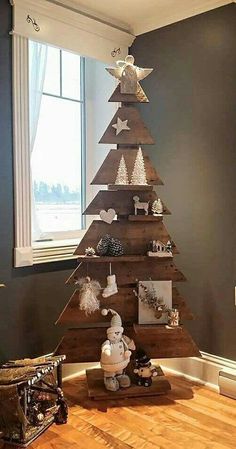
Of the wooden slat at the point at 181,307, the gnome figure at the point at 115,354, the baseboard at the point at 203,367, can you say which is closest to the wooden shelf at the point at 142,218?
the wooden slat at the point at 181,307

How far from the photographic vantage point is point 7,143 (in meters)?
2.39

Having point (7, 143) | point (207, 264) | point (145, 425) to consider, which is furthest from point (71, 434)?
point (7, 143)

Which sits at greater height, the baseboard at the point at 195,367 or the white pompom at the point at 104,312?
the white pompom at the point at 104,312

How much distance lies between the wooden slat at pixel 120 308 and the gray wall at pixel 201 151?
255 millimetres

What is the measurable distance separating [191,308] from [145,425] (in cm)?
86

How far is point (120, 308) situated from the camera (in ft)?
8.43

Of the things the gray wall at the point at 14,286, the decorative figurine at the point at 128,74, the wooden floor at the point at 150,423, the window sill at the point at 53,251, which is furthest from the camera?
the window sill at the point at 53,251

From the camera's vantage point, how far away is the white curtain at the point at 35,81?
2.65 meters

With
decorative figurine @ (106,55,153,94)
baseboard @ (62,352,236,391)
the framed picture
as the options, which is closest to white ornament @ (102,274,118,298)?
the framed picture

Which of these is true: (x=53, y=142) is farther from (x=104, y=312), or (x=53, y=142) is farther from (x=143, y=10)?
(x=104, y=312)

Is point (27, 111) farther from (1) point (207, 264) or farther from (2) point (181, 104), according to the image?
(1) point (207, 264)

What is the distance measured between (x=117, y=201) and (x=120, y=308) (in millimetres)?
648

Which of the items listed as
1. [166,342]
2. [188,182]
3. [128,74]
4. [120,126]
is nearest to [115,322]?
[166,342]

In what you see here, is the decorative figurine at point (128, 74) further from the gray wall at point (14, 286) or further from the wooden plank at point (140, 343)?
the wooden plank at point (140, 343)
